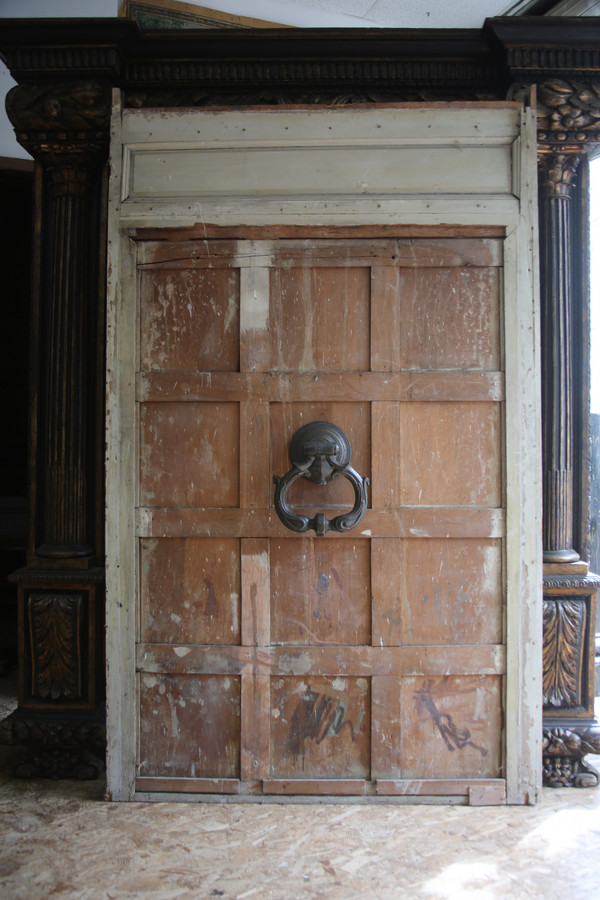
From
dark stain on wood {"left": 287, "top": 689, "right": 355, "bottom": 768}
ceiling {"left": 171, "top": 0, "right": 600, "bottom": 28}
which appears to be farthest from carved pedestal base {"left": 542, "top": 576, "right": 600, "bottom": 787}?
ceiling {"left": 171, "top": 0, "right": 600, "bottom": 28}

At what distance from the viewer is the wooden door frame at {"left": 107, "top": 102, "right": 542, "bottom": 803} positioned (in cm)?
174

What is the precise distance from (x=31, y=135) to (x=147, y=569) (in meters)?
1.39

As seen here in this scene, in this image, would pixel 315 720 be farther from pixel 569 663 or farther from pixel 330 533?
pixel 569 663

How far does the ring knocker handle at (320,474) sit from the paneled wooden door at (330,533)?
0.08m

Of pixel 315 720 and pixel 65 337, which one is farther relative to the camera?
pixel 65 337

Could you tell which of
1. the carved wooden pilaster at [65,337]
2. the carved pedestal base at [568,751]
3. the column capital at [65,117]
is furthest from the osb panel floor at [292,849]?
the column capital at [65,117]

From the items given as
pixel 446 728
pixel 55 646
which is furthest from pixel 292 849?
pixel 55 646

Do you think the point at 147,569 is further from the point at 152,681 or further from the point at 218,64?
the point at 218,64

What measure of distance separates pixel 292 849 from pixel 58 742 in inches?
31.7

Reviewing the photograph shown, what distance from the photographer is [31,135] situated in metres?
1.87

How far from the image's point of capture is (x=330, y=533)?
1763 mm

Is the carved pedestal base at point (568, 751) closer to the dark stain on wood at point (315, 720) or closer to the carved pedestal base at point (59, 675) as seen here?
the dark stain on wood at point (315, 720)

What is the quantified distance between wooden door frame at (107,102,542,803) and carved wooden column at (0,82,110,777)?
0.16m

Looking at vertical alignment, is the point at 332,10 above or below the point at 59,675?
above
